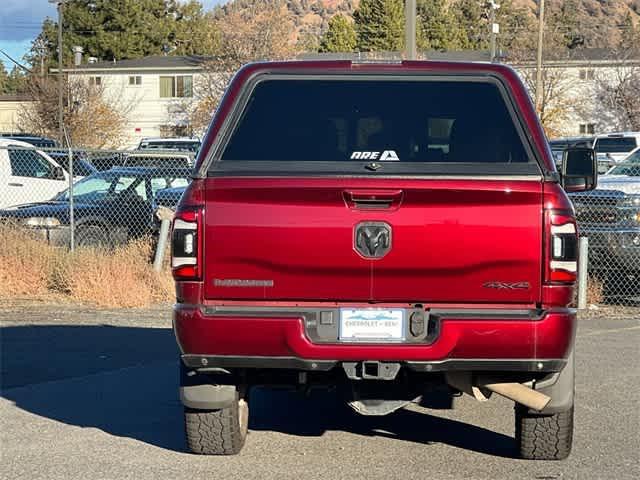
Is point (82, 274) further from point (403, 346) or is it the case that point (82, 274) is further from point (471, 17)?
point (471, 17)

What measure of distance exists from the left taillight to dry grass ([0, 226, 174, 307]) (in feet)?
24.9

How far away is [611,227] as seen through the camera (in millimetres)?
13367

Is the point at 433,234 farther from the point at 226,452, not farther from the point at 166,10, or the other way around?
the point at 166,10

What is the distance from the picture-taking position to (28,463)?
250 inches

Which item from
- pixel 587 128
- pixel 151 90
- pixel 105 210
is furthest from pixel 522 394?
pixel 151 90

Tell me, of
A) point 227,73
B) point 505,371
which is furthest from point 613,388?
point 227,73

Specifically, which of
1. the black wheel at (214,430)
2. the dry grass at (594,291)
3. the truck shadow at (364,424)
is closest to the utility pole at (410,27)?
the dry grass at (594,291)

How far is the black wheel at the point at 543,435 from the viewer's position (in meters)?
6.25

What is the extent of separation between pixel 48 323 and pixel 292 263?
676 cm

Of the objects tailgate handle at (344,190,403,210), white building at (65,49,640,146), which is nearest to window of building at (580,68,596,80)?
white building at (65,49,640,146)

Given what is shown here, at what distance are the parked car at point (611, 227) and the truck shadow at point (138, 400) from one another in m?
5.45

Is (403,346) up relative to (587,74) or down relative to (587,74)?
down

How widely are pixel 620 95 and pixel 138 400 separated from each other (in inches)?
1839

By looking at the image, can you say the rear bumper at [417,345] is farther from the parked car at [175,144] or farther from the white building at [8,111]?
the white building at [8,111]
